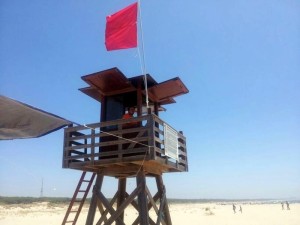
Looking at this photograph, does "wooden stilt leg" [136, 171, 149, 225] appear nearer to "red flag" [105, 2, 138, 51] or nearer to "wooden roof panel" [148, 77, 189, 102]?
"wooden roof panel" [148, 77, 189, 102]

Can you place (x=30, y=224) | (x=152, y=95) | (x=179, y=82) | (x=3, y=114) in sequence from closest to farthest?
(x=3, y=114) < (x=179, y=82) < (x=152, y=95) < (x=30, y=224)

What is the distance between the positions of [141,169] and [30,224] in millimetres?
30183

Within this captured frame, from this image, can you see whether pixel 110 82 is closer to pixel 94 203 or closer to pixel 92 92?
pixel 92 92

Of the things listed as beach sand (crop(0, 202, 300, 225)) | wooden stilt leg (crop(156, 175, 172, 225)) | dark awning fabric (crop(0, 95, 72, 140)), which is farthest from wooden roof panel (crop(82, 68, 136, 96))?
beach sand (crop(0, 202, 300, 225))

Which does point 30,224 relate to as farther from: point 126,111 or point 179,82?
point 179,82

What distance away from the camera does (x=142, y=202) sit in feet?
30.4

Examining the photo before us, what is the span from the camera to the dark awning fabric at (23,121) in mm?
4801

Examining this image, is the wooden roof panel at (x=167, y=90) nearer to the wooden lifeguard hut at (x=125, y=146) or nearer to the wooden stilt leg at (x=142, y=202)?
the wooden lifeguard hut at (x=125, y=146)

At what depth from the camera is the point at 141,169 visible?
385 inches

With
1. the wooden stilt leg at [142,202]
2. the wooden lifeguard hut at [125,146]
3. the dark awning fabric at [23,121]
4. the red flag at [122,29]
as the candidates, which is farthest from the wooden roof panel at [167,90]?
the dark awning fabric at [23,121]

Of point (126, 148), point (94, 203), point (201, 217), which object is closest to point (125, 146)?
point (126, 148)

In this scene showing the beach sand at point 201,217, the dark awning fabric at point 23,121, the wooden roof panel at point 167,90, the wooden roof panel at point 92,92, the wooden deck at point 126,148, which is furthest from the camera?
the beach sand at point 201,217

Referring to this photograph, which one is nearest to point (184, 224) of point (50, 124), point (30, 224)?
point (30, 224)

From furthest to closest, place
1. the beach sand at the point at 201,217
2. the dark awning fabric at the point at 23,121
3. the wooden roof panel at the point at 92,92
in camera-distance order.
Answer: the beach sand at the point at 201,217 → the wooden roof panel at the point at 92,92 → the dark awning fabric at the point at 23,121
